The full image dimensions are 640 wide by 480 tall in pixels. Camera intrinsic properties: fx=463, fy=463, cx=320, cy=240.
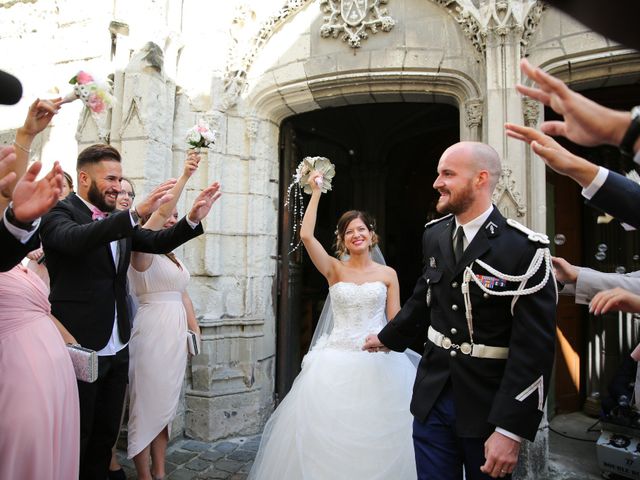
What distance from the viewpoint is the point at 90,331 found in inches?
110

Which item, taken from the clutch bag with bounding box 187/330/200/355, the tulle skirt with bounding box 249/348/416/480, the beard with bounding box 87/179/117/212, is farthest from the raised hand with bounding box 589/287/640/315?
the clutch bag with bounding box 187/330/200/355

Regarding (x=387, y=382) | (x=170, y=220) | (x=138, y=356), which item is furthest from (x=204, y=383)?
(x=387, y=382)

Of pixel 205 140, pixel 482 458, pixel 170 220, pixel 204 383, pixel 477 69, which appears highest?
pixel 477 69

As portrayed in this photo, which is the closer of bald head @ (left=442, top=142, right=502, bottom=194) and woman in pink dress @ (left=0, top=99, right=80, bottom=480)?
woman in pink dress @ (left=0, top=99, right=80, bottom=480)

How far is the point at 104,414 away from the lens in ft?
9.85

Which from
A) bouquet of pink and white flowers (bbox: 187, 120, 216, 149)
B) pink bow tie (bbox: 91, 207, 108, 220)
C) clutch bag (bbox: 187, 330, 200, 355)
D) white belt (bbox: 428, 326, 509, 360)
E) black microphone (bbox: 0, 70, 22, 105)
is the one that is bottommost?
clutch bag (bbox: 187, 330, 200, 355)

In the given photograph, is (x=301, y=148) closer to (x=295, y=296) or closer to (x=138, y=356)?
(x=295, y=296)

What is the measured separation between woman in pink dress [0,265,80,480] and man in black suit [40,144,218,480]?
438 mm

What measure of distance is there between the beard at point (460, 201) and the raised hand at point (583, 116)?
2.83 ft

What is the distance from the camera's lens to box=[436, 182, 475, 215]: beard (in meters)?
2.17

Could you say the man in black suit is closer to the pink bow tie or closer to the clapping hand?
the pink bow tie

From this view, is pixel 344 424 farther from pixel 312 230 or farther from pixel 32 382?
pixel 32 382

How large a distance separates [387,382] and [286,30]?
12.0 ft

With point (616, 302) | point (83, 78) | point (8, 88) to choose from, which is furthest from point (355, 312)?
point (8, 88)
